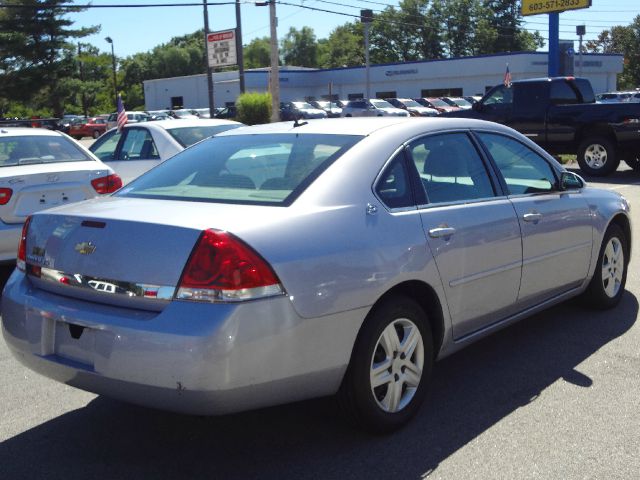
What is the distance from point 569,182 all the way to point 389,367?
2297 mm

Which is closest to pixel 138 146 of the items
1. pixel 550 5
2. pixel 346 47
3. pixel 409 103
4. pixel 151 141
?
pixel 151 141

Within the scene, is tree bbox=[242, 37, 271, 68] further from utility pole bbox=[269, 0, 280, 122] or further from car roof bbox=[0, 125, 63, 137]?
car roof bbox=[0, 125, 63, 137]

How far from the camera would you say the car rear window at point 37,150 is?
7430 mm

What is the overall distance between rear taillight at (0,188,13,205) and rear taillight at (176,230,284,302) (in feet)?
14.3

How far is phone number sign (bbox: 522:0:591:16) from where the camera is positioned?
97.6 ft

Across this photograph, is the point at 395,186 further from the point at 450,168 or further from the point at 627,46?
the point at 627,46

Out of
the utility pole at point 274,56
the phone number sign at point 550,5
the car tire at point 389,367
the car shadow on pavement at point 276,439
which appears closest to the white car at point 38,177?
the car shadow on pavement at point 276,439

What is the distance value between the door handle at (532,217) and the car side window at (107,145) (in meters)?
7.33

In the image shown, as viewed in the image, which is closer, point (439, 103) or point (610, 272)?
point (610, 272)

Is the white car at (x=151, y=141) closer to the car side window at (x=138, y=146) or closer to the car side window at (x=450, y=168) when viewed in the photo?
the car side window at (x=138, y=146)

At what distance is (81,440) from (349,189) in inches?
72.6

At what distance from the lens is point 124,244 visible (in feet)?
10.7

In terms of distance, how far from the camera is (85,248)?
134 inches

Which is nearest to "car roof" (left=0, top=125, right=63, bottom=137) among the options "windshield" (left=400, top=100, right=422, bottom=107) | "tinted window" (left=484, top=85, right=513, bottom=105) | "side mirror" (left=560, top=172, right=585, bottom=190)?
"side mirror" (left=560, top=172, right=585, bottom=190)
